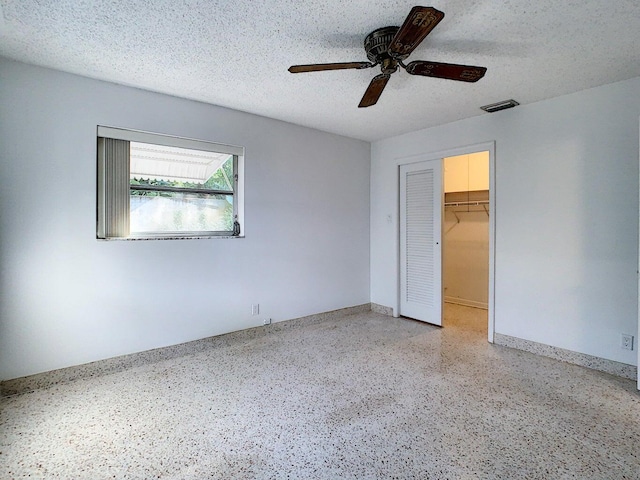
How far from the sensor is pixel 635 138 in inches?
99.9

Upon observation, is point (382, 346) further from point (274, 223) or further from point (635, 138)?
point (635, 138)

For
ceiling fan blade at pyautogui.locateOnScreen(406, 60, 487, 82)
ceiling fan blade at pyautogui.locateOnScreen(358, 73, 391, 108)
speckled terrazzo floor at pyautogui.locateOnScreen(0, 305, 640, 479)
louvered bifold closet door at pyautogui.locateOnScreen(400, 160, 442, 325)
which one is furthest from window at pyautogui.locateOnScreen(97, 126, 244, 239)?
louvered bifold closet door at pyautogui.locateOnScreen(400, 160, 442, 325)

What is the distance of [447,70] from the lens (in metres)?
1.95

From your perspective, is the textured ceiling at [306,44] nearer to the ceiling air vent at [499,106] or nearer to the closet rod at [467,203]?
the ceiling air vent at [499,106]

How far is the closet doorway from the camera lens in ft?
15.4

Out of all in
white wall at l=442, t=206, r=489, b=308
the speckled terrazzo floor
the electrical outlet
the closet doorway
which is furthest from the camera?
white wall at l=442, t=206, r=489, b=308

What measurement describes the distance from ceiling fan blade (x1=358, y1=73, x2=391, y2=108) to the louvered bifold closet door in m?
1.86

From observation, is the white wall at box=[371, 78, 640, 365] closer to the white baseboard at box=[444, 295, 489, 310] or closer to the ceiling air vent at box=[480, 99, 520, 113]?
the ceiling air vent at box=[480, 99, 520, 113]

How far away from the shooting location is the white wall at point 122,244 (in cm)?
235

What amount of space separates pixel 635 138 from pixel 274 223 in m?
3.34

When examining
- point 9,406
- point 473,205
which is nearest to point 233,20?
point 9,406

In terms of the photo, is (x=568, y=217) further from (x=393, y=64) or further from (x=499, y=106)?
(x=393, y=64)

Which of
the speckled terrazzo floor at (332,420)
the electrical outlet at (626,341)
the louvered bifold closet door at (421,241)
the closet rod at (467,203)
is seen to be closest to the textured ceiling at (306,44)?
the louvered bifold closet door at (421,241)

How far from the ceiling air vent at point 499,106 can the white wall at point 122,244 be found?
1871 mm
